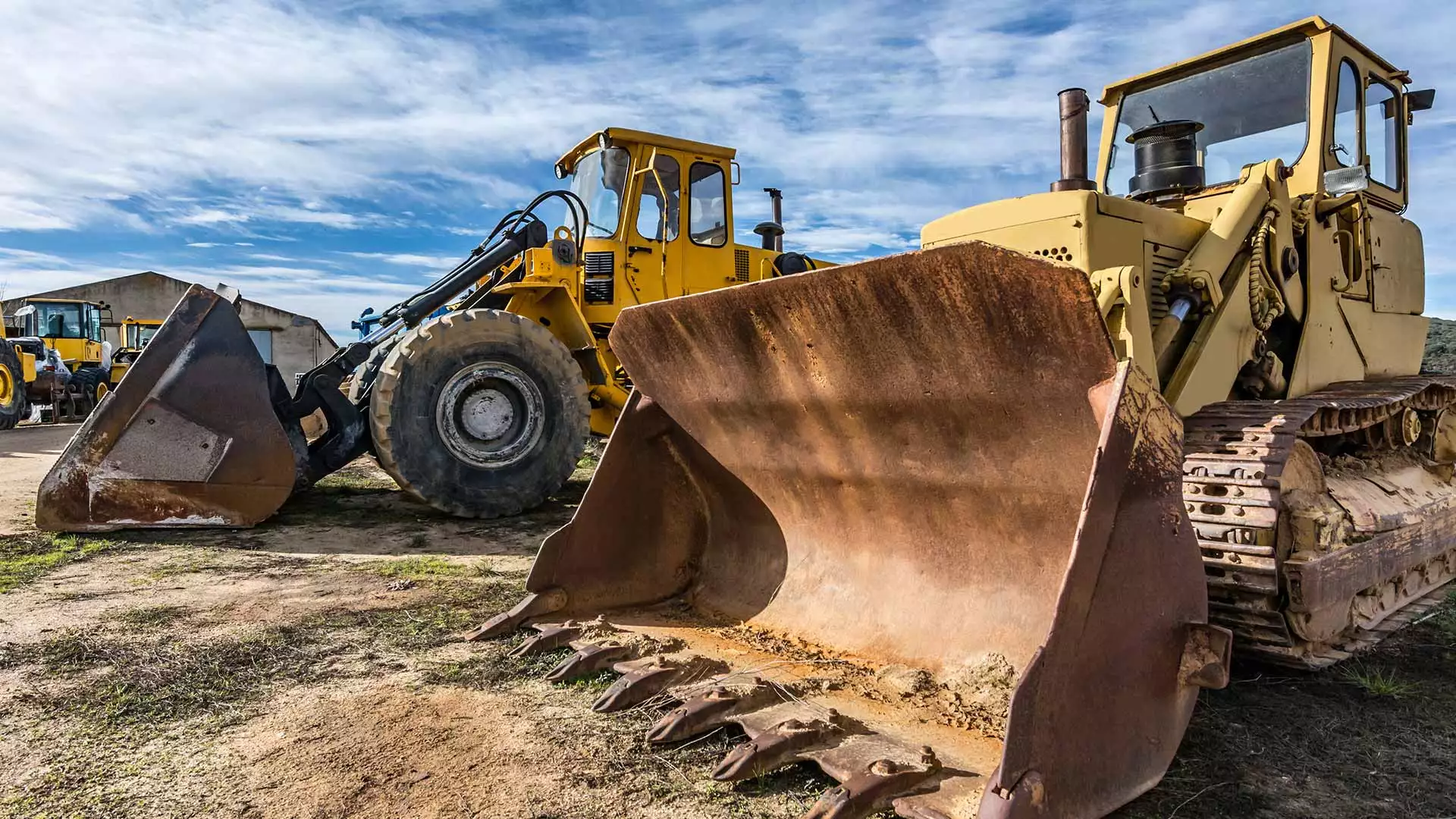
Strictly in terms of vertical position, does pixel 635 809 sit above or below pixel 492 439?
below

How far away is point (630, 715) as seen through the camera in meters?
2.92

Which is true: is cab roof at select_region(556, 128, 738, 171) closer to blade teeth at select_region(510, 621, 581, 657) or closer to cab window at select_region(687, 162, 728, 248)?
cab window at select_region(687, 162, 728, 248)

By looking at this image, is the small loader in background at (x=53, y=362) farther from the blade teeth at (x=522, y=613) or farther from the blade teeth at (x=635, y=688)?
the blade teeth at (x=635, y=688)

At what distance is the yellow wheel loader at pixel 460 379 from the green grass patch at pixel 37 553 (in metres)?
0.15

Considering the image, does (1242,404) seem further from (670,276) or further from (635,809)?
(670,276)

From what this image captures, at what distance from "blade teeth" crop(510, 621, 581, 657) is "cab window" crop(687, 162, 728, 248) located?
529cm

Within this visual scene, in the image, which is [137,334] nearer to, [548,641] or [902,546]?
[548,641]

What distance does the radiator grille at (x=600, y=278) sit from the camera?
7.98 metres

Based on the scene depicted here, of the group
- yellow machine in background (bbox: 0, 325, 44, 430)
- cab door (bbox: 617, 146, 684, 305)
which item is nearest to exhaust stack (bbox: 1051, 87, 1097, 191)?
cab door (bbox: 617, 146, 684, 305)

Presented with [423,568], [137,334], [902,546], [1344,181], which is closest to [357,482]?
[423,568]

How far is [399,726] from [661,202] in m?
5.99

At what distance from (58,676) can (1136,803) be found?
11.1ft

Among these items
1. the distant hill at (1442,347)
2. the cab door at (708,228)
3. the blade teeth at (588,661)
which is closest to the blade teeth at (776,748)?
the blade teeth at (588,661)

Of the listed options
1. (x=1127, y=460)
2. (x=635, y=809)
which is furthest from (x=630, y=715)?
(x=1127, y=460)
